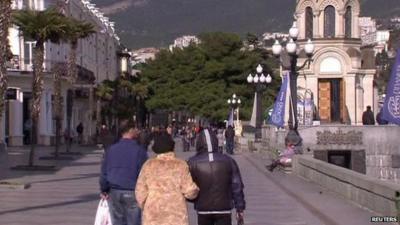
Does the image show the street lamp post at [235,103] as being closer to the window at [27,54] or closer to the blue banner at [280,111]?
the window at [27,54]

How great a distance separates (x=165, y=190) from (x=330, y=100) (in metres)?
43.8

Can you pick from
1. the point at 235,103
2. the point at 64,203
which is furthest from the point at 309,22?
the point at 64,203

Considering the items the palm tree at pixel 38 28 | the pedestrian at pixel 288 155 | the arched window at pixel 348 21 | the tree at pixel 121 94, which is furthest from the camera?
the tree at pixel 121 94

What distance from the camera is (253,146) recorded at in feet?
182

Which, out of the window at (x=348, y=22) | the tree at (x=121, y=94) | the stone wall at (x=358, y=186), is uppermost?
the window at (x=348, y=22)

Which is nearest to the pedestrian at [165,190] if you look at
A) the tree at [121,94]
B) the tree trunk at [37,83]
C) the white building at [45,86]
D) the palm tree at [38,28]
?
the palm tree at [38,28]

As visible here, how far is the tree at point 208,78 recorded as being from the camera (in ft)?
295

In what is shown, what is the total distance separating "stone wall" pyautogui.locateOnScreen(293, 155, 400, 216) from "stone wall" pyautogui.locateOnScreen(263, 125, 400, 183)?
860 cm

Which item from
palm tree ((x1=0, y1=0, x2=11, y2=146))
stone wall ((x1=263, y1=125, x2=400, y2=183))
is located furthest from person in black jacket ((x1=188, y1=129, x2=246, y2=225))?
stone wall ((x1=263, y1=125, x2=400, y2=183))

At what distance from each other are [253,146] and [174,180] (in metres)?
45.7

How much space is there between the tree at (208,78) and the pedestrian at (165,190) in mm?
77604

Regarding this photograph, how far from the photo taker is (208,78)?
93062 mm

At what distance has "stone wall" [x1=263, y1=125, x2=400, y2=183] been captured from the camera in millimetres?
36125

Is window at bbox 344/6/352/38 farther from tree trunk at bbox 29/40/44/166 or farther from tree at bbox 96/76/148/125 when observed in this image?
tree at bbox 96/76/148/125
